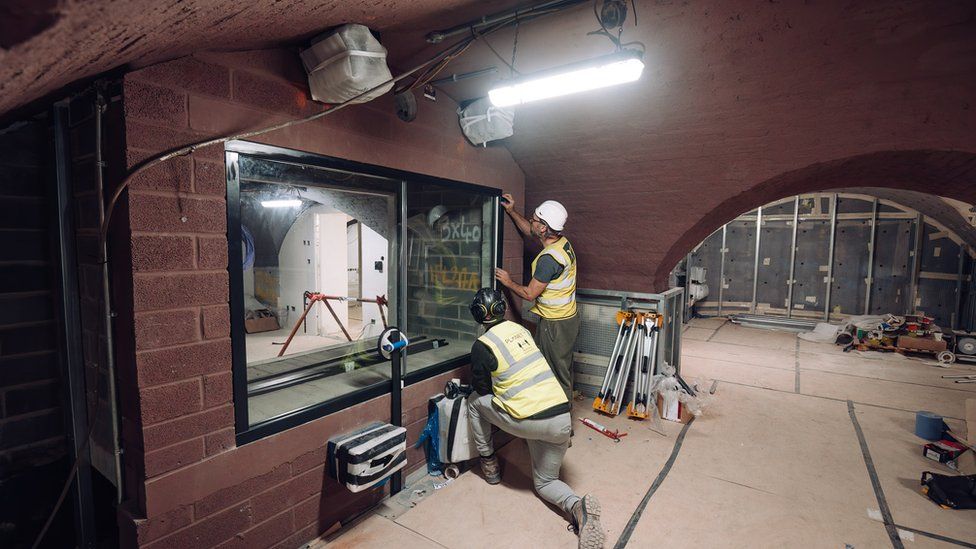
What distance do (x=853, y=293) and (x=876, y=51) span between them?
283 inches

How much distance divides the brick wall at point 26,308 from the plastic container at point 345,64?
1.14 m

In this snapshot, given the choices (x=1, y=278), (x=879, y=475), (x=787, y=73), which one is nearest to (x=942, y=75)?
(x=787, y=73)

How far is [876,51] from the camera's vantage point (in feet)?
7.46

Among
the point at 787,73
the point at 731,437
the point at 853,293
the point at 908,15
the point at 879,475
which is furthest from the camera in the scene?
the point at 853,293

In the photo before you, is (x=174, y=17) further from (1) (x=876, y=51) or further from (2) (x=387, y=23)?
(1) (x=876, y=51)

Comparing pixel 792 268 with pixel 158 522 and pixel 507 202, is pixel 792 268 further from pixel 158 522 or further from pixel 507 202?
pixel 158 522

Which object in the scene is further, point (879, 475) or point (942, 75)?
point (879, 475)

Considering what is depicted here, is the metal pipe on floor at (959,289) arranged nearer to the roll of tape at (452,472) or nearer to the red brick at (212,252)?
Answer: the roll of tape at (452,472)

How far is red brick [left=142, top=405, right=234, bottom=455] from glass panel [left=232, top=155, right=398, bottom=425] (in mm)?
225

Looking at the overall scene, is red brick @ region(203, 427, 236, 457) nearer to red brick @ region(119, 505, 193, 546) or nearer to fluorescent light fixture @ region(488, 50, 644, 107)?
red brick @ region(119, 505, 193, 546)

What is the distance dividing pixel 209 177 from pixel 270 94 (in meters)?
0.50

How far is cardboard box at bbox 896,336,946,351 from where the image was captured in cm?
596

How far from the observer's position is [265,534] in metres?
2.13

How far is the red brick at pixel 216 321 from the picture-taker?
187 cm
